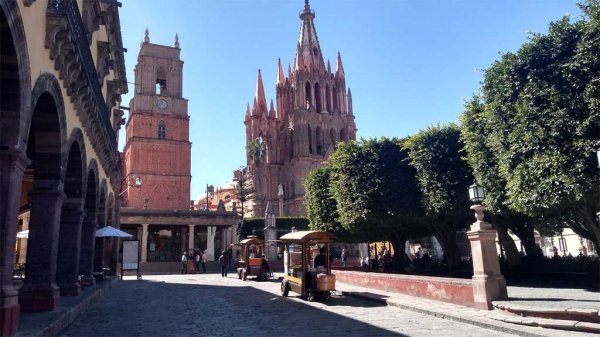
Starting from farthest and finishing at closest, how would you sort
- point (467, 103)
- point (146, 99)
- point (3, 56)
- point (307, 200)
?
point (146, 99) < point (307, 200) < point (467, 103) < point (3, 56)

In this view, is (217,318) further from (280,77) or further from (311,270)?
(280,77)

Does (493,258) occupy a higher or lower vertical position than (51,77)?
lower

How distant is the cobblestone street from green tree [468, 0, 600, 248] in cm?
488

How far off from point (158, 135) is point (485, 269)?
4856 centimetres

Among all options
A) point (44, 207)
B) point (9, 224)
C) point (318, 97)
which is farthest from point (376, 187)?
point (318, 97)

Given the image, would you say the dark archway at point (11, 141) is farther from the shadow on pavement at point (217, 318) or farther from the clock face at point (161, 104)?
the clock face at point (161, 104)

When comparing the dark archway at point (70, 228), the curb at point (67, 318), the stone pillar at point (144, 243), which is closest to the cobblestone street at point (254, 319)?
the curb at point (67, 318)

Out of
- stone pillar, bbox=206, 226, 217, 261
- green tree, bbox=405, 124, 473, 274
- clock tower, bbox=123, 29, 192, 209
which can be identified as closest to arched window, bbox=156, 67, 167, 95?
clock tower, bbox=123, 29, 192, 209

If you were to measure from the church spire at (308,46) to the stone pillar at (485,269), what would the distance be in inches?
2402

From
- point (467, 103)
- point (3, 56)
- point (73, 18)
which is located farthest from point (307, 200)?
point (3, 56)

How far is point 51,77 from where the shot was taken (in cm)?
855

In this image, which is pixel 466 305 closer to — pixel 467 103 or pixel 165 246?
pixel 467 103

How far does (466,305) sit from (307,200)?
17.5m

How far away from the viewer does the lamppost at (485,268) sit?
415 inches
